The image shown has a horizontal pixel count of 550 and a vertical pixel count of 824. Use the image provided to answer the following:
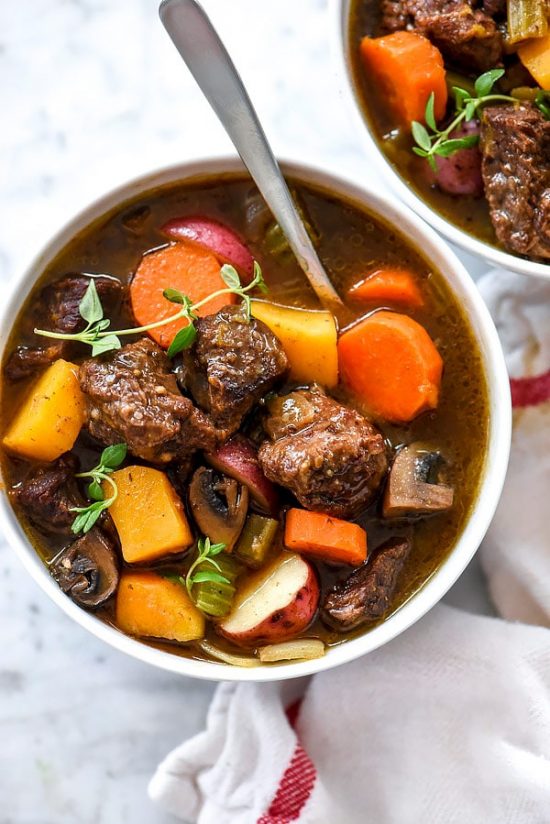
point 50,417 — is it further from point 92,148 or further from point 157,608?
point 92,148

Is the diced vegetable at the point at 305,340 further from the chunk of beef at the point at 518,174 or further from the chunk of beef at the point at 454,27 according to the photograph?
the chunk of beef at the point at 454,27

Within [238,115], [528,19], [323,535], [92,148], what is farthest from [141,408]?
[528,19]

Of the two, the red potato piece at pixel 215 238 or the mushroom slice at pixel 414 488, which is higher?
the red potato piece at pixel 215 238

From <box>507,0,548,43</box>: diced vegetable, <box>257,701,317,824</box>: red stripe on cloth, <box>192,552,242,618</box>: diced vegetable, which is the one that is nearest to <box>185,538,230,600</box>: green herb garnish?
<box>192,552,242,618</box>: diced vegetable

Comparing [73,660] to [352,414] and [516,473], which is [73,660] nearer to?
[352,414]

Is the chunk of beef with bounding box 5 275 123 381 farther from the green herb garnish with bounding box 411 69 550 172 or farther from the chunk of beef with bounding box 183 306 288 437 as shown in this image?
the green herb garnish with bounding box 411 69 550 172

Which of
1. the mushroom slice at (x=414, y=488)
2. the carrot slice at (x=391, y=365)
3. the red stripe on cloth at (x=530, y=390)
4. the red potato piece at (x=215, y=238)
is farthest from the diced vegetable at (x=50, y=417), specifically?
the red stripe on cloth at (x=530, y=390)
